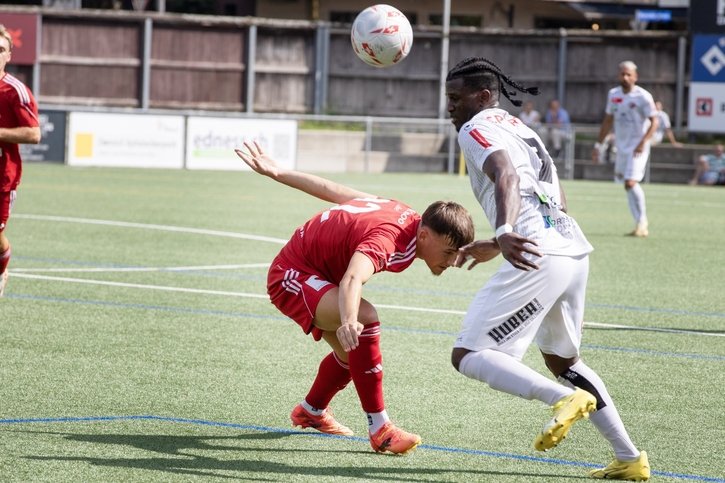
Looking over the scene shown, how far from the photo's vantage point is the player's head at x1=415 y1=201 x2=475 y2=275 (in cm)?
555

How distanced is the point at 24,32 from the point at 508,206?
31.1 metres

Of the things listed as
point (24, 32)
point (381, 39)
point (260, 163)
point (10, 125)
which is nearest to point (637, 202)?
point (381, 39)

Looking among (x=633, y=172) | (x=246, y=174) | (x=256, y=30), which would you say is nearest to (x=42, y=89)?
(x=256, y=30)

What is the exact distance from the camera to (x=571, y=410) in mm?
5027

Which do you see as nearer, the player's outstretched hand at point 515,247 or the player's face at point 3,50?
the player's outstretched hand at point 515,247

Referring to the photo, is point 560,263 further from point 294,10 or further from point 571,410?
point 294,10

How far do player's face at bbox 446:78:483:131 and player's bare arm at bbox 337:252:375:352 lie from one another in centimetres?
98

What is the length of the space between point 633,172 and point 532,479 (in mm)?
12477

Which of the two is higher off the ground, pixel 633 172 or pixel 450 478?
pixel 633 172

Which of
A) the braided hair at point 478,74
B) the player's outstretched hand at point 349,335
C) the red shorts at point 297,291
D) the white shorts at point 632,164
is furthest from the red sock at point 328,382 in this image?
the white shorts at point 632,164

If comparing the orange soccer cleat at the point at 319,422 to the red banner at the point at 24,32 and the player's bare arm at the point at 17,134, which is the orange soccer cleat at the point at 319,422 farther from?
the red banner at the point at 24,32

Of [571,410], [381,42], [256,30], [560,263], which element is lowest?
[571,410]

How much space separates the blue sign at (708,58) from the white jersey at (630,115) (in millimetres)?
14599

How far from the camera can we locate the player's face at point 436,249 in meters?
5.57
